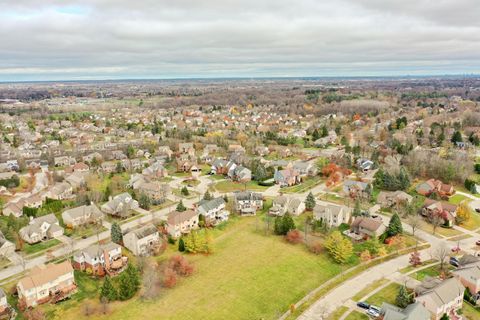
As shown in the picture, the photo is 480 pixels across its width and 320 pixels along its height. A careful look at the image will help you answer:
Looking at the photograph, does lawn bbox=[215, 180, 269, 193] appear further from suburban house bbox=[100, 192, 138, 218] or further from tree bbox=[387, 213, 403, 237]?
tree bbox=[387, 213, 403, 237]

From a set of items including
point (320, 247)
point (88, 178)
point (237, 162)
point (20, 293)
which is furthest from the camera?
point (237, 162)

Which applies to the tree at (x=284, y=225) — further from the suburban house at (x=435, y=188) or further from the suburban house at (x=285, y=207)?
the suburban house at (x=435, y=188)

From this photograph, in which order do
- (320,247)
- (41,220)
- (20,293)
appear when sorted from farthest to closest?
1. (41,220)
2. (320,247)
3. (20,293)

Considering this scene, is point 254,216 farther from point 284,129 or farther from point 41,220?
point 284,129

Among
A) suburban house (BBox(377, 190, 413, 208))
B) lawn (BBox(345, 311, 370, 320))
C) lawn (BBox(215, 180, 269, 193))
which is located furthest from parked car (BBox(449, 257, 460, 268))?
lawn (BBox(215, 180, 269, 193))

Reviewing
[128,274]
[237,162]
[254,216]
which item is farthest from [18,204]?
[237,162]

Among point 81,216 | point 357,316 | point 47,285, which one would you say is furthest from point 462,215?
point 81,216

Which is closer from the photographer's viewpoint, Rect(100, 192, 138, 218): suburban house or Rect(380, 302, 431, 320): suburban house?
Rect(380, 302, 431, 320): suburban house
